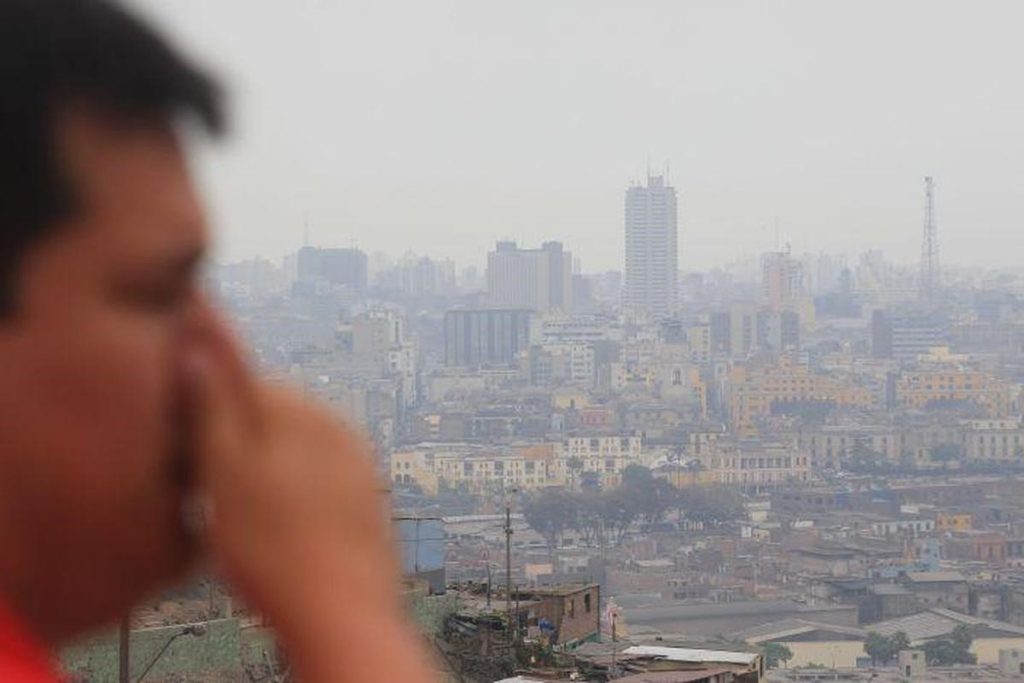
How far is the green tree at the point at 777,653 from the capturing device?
16703 mm

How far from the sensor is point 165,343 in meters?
0.21

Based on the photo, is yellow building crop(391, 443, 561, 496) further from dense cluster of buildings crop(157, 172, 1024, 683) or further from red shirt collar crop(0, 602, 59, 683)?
red shirt collar crop(0, 602, 59, 683)

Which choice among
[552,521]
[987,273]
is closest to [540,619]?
[552,521]

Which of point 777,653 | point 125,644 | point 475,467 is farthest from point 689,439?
point 125,644

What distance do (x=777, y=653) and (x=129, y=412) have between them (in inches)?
680

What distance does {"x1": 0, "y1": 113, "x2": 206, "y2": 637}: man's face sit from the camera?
205mm

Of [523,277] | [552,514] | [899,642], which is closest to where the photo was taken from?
[899,642]

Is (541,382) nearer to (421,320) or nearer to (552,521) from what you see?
(421,320)

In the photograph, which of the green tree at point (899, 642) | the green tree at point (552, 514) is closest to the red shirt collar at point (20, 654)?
the green tree at point (899, 642)

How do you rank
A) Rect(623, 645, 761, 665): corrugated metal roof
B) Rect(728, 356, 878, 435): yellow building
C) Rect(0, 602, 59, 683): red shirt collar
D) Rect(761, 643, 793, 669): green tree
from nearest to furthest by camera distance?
Rect(0, 602, 59, 683): red shirt collar < Rect(623, 645, 761, 665): corrugated metal roof < Rect(761, 643, 793, 669): green tree < Rect(728, 356, 878, 435): yellow building

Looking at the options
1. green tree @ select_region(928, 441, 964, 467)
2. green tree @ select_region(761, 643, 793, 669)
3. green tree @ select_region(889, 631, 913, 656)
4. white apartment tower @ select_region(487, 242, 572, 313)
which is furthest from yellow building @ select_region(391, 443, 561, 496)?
white apartment tower @ select_region(487, 242, 572, 313)

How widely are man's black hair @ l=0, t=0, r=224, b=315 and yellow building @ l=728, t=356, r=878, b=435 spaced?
30224 millimetres

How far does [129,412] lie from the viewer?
21 cm

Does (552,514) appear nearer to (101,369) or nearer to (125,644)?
(125,644)
